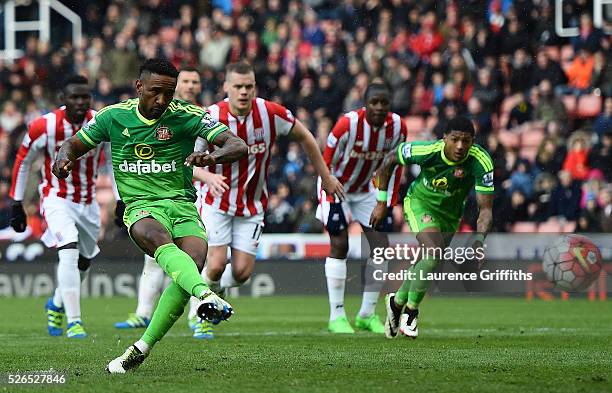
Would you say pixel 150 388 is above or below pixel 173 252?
below

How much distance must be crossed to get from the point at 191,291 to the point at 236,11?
17.9 m

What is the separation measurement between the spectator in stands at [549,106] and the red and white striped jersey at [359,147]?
7921 mm

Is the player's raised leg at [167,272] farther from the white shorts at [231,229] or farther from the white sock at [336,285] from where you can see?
the white sock at [336,285]

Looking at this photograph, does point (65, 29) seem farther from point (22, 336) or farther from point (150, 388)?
point (150, 388)

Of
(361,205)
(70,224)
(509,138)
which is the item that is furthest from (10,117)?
(361,205)

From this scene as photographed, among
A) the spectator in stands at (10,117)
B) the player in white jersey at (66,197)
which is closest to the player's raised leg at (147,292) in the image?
the player in white jersey at (66,197)

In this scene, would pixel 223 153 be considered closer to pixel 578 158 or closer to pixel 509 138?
pixel 578 158

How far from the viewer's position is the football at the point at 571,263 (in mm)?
13844

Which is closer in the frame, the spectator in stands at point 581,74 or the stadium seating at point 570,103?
the stadium seating at point 570,103

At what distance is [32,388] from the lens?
21.2 feet

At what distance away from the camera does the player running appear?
34.3 feet

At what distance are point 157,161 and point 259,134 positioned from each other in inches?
123

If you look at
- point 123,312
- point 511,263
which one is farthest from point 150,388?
point 511,263

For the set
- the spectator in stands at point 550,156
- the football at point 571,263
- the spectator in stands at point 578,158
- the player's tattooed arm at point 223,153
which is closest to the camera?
the player's tattooed arm at point 223,153
